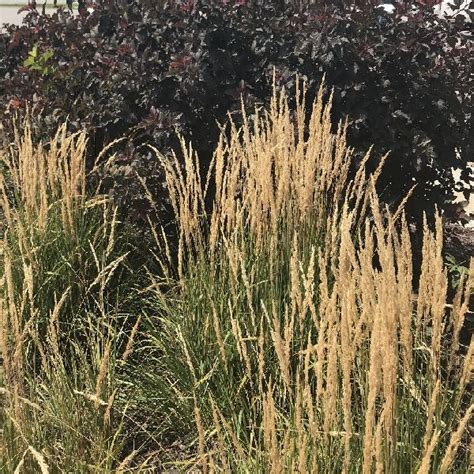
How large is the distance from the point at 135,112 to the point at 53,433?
2382 mm

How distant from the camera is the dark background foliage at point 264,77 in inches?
163

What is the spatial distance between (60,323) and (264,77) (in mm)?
1921

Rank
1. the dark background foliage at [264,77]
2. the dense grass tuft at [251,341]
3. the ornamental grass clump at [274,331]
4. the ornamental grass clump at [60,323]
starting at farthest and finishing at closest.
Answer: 1. the dark background foliage at [264,77]
2. the ornamental grass clump at [60,323]
3. the ornamental grass clump at [274,331]
4. the dense grass tuft at [251,341]

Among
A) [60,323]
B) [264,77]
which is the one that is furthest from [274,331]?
[264,77]

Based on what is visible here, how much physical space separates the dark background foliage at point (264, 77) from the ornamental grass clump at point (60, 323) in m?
0.45

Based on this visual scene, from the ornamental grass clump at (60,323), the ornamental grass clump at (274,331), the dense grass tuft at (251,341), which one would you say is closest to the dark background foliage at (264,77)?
the dense grass tuft at (251,341)

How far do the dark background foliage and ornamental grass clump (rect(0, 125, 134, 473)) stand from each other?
453 mm

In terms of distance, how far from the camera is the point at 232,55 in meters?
4.34

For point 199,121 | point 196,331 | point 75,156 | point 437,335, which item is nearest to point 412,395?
point 437,335

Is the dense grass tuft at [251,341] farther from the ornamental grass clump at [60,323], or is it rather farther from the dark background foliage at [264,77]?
the dark background foliage at [264,77]

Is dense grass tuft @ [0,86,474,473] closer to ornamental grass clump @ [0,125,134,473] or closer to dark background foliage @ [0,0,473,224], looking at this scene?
ornamental grass clump @ [0,125,134,473]

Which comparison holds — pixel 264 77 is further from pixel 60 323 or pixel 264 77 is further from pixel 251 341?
pixel 251 341

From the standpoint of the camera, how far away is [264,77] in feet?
14.5

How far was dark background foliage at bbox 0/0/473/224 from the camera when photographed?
13.5 ft
